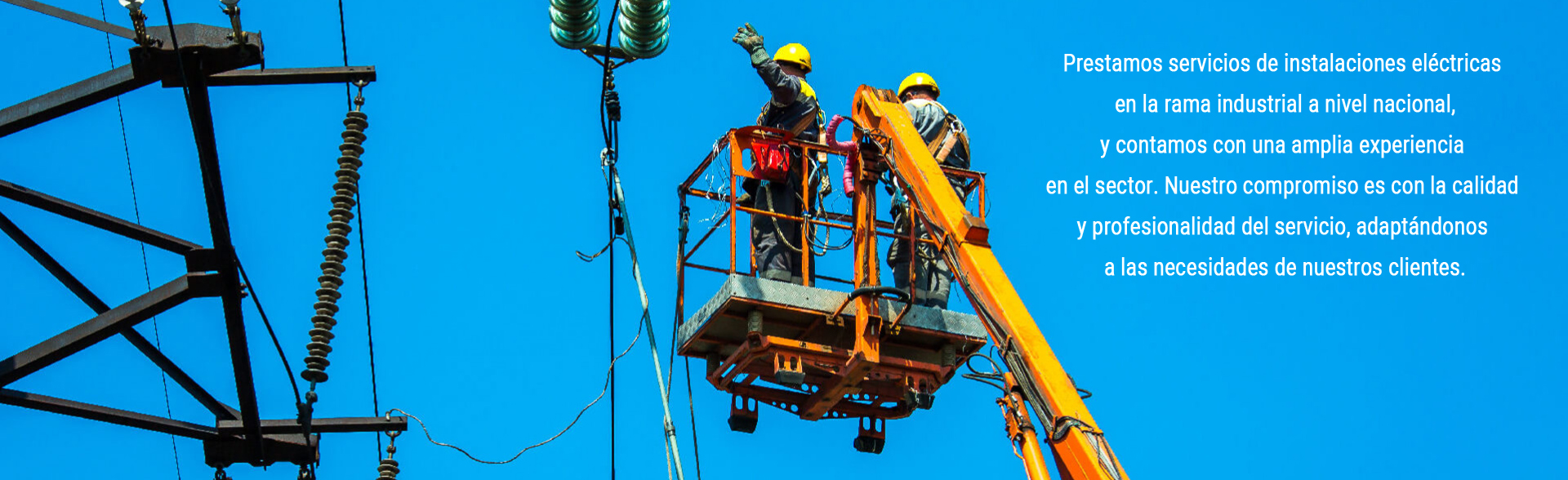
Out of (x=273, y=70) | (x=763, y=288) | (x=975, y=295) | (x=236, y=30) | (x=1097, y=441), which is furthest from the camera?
(x=763, y=288)

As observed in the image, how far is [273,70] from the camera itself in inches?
643

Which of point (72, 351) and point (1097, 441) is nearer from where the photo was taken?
point (72, 351)

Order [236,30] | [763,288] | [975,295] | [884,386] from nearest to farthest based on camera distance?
[236,30] → [975,295] → [763,288] → [884,386]

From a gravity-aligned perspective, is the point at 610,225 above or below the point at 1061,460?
above

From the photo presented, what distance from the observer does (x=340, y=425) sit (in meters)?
17.6

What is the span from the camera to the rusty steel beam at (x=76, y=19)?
49.5 ft

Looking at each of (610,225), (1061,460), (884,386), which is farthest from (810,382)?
(1061,460)

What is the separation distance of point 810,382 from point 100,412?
8190 mm

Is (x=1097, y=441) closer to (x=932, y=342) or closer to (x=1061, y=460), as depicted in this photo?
(x=1061, y=460)

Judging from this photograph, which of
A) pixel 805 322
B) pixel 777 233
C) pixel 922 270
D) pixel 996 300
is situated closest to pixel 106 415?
pixel 996 300

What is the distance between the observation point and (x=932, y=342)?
22922 millimetres

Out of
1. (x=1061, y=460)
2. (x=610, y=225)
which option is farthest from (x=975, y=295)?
(x=610, y=225)

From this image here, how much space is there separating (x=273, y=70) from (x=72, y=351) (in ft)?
7.57

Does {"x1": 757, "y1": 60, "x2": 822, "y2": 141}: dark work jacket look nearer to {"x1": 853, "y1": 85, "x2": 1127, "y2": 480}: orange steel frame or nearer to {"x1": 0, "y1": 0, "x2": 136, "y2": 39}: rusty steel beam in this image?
{"x1": 853, "y1": 85, "x2": 1127, "y2": 480}: orange steel frame
